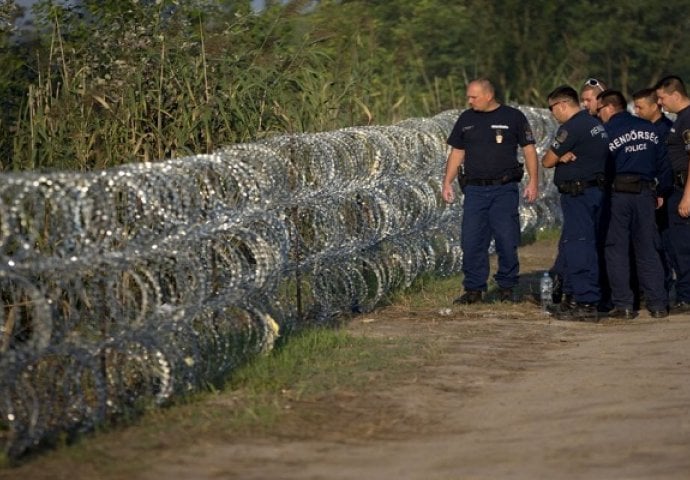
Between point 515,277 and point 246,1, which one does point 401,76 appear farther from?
point 515,277

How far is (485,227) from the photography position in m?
13.9

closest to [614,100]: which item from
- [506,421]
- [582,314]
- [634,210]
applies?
[634,210]

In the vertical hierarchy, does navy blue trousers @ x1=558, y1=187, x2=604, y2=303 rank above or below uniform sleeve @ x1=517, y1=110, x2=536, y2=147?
below

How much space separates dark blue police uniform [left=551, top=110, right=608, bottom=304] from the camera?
12844 mm

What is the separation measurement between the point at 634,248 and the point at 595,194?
689 millimetres

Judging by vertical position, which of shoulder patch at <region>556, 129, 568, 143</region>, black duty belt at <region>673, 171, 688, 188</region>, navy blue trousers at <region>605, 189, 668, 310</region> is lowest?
navy blue trousers at <region>605, 189, 668, 310</region>

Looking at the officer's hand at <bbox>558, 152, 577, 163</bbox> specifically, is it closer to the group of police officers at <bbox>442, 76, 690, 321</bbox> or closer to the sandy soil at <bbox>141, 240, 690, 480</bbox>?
the group of police officers at <bbox>442, 76, 690, 321</bbox>

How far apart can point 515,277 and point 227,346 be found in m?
4.96

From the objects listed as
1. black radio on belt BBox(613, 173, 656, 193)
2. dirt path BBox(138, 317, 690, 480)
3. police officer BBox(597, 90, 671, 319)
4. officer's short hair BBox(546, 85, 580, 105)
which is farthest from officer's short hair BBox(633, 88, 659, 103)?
dirt path BBox(138, 317, 690, 480)

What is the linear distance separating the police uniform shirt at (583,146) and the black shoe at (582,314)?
1032 mm

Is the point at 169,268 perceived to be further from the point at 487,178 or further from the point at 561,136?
the point at 487,178

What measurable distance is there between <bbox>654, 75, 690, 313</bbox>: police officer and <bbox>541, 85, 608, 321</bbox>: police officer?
731 mm

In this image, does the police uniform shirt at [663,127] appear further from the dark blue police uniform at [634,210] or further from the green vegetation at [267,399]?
the green vegetation at [267,399]

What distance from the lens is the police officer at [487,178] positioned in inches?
539
